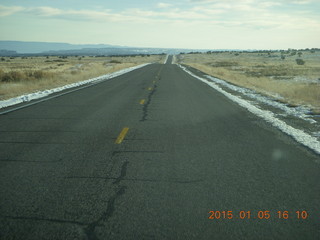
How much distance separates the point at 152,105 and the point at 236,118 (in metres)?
3.83

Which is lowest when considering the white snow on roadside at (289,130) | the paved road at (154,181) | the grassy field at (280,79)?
the grassy field at (280,79)

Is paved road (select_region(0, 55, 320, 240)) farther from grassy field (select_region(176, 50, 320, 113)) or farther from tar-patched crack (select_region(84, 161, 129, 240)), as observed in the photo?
grassy field (select_region(176, 50, 320, 113))

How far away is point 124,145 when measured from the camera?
6723 millimetres

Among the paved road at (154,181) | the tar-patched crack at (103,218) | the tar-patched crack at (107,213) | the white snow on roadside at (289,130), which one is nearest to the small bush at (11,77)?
the paved road at (154,181)

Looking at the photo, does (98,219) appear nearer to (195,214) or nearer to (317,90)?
(195,214)

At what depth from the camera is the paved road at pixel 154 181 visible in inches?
137
